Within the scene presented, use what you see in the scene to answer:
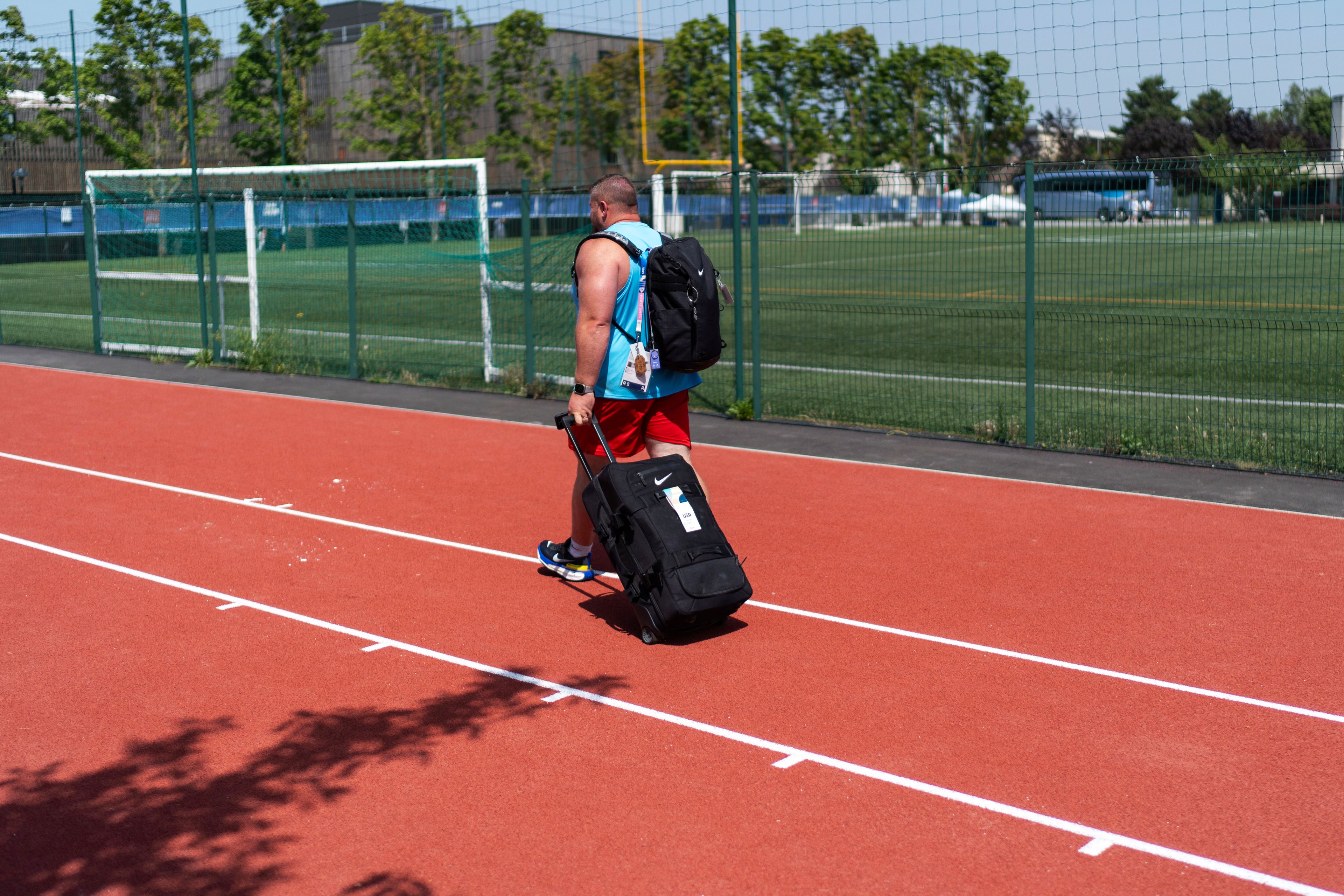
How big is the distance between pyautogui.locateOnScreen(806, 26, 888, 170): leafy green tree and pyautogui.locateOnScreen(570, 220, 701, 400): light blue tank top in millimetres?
46270

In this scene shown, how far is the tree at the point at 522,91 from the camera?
52688 mm

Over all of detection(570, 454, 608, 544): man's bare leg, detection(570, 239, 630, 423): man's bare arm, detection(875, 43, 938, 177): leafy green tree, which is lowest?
detection(570, 454, 608, 544): man's bare leg

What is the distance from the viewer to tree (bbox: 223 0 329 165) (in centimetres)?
4647

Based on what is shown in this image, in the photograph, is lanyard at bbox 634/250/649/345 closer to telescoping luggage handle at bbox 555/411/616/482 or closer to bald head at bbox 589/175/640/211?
bald head at bbox 589/175/640/211

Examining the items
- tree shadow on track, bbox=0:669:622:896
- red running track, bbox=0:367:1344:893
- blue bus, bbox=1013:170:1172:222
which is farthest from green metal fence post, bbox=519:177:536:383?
tree shadow on track, bbox=0:669:622:896

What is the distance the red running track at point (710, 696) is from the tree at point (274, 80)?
40458mm

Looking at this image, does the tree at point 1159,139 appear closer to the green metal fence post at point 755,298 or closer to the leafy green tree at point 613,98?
the leafy green tree at point 613,98

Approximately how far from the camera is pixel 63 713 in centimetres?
547

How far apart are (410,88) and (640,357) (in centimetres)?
4635

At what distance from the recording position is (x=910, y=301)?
75.2ft

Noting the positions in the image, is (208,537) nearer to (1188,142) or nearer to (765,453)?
(765,453)

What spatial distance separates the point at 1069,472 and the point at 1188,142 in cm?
5718

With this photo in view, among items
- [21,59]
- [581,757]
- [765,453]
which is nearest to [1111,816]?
[581,757]

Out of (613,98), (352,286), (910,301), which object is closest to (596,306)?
(352,286)
